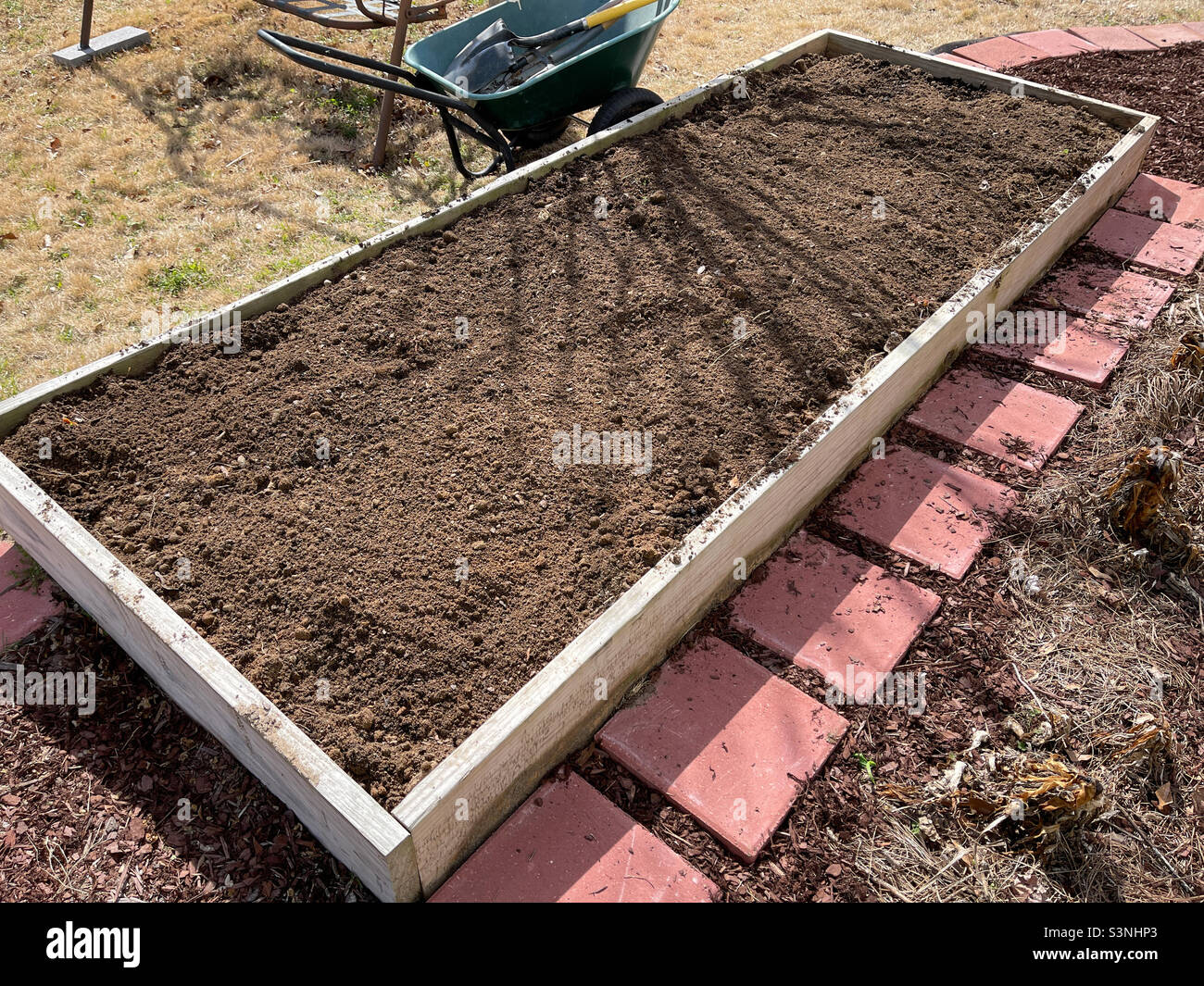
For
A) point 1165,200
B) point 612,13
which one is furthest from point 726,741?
point 1165,200

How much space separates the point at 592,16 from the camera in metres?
4.18

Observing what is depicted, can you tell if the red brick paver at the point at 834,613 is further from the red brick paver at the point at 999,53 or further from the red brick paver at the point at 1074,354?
the red brick paver at the point at 999,53

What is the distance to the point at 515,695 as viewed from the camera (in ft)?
6.71

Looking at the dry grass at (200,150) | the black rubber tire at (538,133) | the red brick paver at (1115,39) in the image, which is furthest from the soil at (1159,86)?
the black rubber tire at (538,133)

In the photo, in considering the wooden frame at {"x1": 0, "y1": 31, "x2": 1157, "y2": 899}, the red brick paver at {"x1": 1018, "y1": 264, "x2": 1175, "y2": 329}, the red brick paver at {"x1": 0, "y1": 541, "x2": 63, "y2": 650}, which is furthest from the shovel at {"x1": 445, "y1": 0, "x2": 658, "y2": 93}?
the red brick paver at {"x1": 0, "y1": 541, "x2": 63, "y2": 650}

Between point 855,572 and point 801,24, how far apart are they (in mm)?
5400

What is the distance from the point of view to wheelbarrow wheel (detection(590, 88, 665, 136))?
4.30 meters

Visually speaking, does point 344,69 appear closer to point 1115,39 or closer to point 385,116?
point 385,116

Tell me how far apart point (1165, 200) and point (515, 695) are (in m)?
4.51

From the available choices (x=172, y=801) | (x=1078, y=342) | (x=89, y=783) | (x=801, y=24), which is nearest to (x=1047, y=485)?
(x=1078, y=342)

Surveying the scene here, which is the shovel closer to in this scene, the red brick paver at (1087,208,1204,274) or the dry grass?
the dry grass

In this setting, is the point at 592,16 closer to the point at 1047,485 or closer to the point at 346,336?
the point at 346,336

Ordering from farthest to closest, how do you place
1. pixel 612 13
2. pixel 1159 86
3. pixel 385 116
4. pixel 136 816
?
pixel 1159 86 → pixel 385 116 → pixel 612 13 → pixel 136 816

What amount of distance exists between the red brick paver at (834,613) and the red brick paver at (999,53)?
456 centimetres
